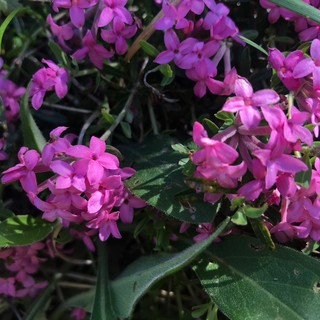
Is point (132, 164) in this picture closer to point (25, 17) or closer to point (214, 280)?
point (214, 280)

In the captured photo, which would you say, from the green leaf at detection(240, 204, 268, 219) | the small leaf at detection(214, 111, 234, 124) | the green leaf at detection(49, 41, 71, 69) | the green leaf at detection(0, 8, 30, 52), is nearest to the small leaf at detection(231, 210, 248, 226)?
the green leaf at detection(240, 204, 268, 219)

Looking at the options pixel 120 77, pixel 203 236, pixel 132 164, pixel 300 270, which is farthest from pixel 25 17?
pixel 300 270

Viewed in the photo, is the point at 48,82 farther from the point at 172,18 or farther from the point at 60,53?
the point at 172,18

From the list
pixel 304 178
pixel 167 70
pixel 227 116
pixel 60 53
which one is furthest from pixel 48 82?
pixel 304 178

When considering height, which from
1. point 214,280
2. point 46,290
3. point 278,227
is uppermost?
point 278,227

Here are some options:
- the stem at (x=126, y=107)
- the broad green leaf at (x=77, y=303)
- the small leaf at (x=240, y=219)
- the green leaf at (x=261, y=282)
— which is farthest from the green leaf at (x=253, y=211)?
the broad green leaf at (x=77, y=303)

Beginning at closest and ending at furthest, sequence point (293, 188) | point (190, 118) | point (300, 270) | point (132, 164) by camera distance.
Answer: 1. point (293, 188)
2. point (300, 270)
3. point (132, 164)
4. point (190, 118)
